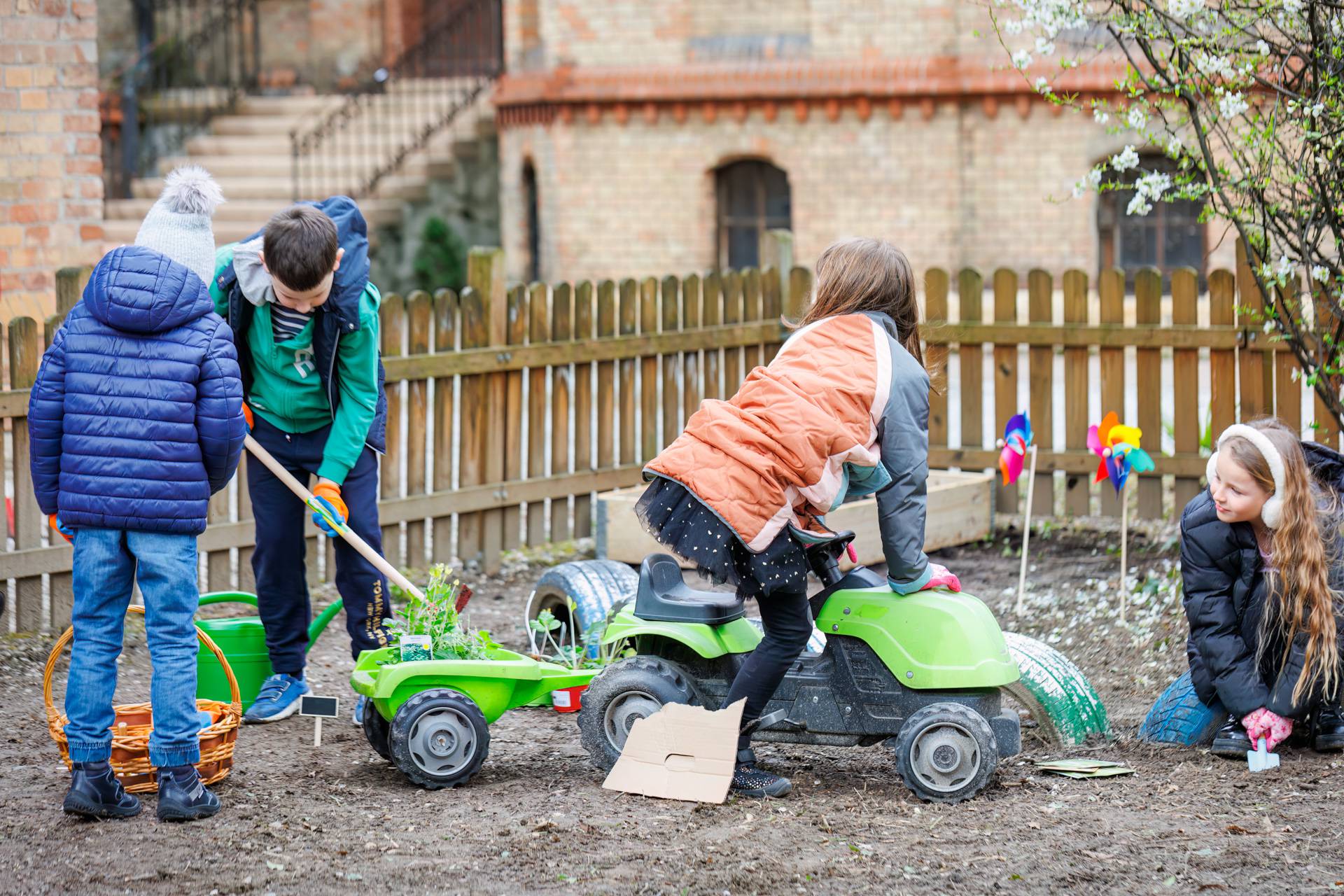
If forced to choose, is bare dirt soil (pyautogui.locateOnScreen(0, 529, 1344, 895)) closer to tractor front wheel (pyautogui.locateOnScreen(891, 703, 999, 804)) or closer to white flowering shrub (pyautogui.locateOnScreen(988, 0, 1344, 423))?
tractor front wheel (pyautogui.locateOnScreen(891, 703, 999, 804))

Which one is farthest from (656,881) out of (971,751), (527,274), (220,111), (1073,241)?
(220,111)

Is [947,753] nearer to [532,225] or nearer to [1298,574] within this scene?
[1298,574]

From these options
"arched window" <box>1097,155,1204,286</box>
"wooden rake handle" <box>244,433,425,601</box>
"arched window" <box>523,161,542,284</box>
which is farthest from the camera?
"arched window" <box>523,161,542,284</box>

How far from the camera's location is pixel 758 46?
1570cm

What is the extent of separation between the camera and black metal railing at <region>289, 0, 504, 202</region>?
16.9 m

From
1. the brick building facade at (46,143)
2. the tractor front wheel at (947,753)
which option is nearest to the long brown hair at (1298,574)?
the tractor front wheel at (947,753)

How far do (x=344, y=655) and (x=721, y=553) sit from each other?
2607mm

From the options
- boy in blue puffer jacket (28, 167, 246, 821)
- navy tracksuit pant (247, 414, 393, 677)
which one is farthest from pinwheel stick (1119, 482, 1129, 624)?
boy in blue puffer jacket (28, 167, 246, 821)

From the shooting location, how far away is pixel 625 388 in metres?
7.80

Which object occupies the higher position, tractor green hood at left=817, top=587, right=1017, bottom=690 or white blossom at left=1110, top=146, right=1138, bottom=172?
white blossom at left=1110, top=146, right=1138, bottom=172

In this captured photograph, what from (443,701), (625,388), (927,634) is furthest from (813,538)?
(625,388)

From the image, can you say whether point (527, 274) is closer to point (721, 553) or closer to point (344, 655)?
point (344, 655)

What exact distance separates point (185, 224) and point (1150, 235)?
42.9ft

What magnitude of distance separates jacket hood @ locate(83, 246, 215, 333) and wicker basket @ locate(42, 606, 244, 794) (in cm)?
79
